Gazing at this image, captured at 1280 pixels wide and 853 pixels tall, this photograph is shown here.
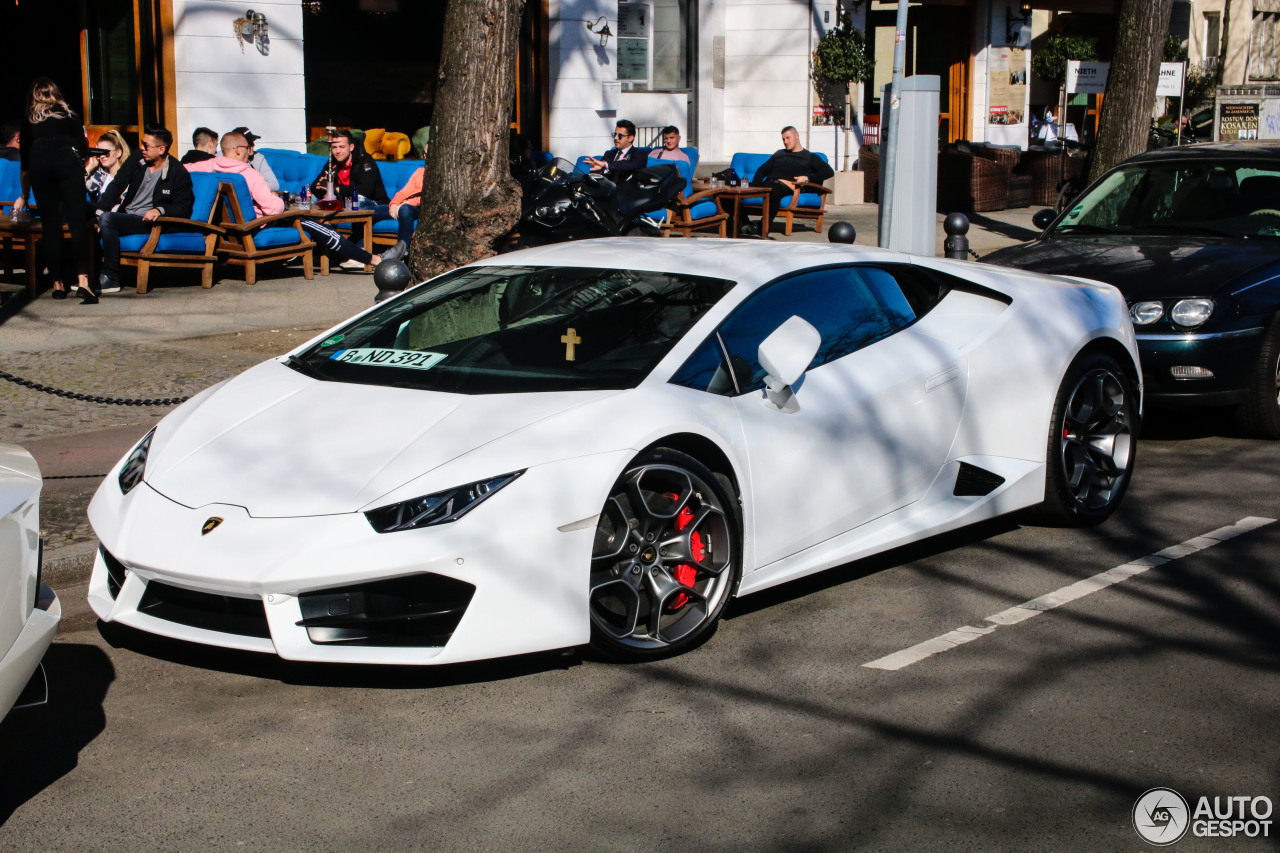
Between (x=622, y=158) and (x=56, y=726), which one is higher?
(x=622, y=158)

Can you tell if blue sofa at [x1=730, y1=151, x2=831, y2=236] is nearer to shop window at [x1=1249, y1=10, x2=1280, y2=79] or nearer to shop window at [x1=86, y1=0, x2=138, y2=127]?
shop window at [x1=86, y1=0, x2=138, y2=127]

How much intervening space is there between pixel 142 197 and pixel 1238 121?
47.0 feet

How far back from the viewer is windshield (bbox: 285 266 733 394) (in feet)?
16.2

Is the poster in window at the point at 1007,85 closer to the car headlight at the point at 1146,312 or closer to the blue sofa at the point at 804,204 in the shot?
the blue sofa at the point at 804,204

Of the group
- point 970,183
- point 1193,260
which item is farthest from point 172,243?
point 970,183

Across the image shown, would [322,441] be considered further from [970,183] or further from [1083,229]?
[970,183]

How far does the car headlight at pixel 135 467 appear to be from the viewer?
→ 4.75 meters

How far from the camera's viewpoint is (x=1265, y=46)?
39406mm

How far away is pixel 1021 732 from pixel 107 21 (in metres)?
16.8

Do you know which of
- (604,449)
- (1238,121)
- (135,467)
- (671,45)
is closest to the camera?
(604,449)

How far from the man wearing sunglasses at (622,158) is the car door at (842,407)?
12.0 m

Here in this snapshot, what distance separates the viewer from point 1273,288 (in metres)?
7.82

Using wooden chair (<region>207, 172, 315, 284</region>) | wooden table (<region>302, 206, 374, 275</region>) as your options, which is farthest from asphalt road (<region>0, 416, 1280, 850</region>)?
wooden table (<region>302, 206, 374, 275</region>)

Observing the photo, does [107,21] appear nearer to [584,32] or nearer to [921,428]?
[584,32]
